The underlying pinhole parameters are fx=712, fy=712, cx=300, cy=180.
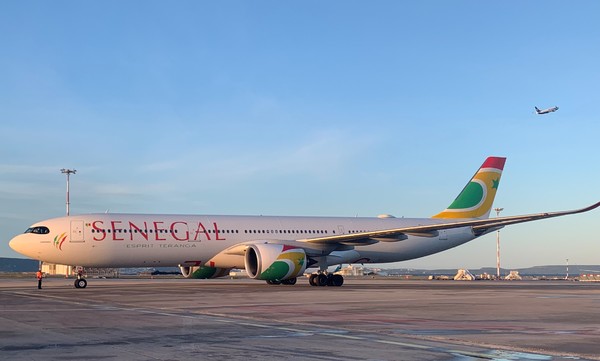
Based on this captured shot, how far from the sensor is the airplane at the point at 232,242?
3497 centimetres

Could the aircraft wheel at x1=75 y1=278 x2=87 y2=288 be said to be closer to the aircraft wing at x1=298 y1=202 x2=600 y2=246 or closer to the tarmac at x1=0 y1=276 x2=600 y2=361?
the aircraft wing at x1=298 y1=202 x2=600 y2=246

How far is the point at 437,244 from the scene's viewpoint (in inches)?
1754

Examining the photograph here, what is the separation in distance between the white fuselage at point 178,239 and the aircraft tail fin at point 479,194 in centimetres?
519

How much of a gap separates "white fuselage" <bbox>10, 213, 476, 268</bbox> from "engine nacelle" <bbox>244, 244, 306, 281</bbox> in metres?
1.83

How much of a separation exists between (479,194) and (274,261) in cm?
1720

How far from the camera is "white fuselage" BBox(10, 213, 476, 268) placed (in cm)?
3484

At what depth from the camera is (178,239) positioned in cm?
3650

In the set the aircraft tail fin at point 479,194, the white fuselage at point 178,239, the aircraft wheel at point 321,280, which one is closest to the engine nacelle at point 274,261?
the white fuselage at point 178,239

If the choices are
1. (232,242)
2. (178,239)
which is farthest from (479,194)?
(178,239)

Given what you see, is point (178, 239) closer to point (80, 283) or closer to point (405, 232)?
point (80, 283)

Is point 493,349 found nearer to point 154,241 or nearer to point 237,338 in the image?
point 237,338

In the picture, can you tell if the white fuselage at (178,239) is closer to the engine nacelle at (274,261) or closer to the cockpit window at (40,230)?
the cockpit window at (40,230)

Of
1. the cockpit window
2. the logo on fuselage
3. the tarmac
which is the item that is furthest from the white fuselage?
the tarmac

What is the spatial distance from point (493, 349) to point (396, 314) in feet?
23.5
